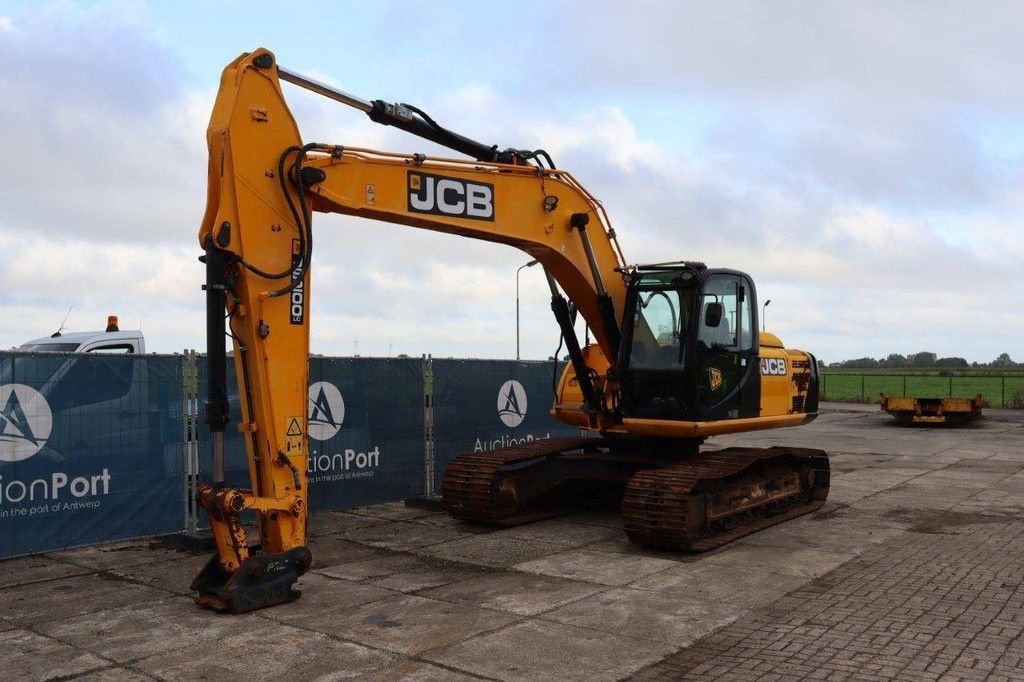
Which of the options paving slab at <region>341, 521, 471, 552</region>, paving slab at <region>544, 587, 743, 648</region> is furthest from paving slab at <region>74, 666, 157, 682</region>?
paving slab at <region>341, 521, 471, 552</region>

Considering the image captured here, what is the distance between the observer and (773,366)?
11336 millimetres

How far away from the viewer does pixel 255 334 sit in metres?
7.20

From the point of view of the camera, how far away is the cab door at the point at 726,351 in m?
10.0

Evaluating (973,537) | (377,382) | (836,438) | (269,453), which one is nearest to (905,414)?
(836,438)

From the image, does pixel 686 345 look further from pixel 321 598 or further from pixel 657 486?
pixel 321 598

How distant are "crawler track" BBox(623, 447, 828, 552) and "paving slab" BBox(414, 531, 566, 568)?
993 millimetres

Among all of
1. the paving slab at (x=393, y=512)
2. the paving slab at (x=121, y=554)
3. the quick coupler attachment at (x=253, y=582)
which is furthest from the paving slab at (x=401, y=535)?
the quick coupler attachment at (x=253, y=582)

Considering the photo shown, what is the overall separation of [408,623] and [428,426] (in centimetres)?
655

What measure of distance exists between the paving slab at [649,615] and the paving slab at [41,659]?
3118 mm

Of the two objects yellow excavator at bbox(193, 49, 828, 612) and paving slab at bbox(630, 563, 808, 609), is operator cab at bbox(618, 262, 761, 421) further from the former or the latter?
paving slab at bbox(630, 563, 808, 609)

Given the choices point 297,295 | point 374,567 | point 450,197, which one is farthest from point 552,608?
point 450,197

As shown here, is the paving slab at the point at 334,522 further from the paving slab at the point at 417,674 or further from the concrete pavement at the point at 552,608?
the paving slab at the point at 417,674

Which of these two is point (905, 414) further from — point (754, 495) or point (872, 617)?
point (872, 617)

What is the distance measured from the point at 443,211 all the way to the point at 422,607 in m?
3.58
